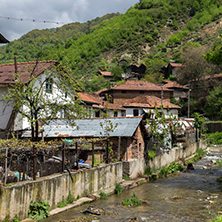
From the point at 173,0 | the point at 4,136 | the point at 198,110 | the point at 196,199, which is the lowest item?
the point at 196,199

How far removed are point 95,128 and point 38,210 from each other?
876 cm

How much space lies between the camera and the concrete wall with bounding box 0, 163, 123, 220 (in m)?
9.00

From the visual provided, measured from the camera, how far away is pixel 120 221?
10398mm

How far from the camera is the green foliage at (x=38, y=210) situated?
985 centimetres

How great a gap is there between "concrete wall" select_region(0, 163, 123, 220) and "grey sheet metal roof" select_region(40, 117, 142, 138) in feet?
7.07

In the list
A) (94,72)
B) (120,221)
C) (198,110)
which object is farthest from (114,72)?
(120,221)

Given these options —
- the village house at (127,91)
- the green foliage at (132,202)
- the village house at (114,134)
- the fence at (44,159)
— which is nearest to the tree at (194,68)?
the village house at (127,91)

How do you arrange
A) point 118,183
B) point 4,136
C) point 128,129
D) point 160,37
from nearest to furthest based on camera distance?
1. point 118,183
2. point 128,129
3. point 4,136
4. point 160,37

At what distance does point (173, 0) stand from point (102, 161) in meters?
180

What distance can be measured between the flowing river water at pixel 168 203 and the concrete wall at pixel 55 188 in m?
0.69

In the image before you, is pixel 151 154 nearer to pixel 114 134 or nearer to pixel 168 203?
pixel 114 134

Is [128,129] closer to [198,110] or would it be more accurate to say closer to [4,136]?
[4,136]

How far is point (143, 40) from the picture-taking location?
430 feet

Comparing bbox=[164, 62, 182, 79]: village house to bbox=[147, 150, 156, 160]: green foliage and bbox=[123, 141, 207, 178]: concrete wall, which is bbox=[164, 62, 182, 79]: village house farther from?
bbox=[147, 150, 156, 160]: green foliage
